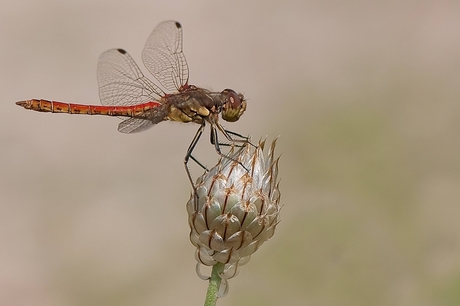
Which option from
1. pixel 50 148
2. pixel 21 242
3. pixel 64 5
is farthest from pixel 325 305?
pixel 64 5

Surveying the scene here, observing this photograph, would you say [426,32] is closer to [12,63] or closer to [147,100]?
[12,63]

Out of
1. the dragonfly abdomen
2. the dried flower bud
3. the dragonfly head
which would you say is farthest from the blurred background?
the dried flower bud

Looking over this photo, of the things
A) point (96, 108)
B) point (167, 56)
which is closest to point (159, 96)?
point (167, 56)

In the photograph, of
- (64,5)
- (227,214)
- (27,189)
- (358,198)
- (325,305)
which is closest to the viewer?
(227,214)

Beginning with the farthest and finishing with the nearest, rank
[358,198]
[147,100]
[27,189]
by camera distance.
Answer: [27,189] < [358,198] < [147,100]

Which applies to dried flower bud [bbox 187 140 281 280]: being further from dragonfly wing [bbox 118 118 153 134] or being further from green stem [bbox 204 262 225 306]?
dragonfly wing [bbox 118 118 153 134]

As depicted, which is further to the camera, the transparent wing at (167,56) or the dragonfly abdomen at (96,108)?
the transparent wing at (167,56)

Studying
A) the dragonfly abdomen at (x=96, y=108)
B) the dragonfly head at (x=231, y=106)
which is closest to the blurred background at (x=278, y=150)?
the dragonfly abdomen at (x=96, y=108)

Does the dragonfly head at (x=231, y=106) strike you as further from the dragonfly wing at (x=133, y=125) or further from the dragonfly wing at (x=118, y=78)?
the dragonfly wing at (x=118, y=78)
